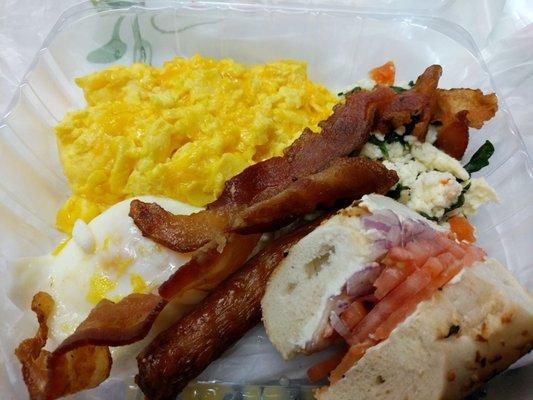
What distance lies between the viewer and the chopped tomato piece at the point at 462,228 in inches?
86.8

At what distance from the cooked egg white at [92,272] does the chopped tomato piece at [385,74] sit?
1598mm

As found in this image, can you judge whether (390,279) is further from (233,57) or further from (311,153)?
(233,57)

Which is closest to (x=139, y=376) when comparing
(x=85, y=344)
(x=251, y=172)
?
(x=85, y=344)

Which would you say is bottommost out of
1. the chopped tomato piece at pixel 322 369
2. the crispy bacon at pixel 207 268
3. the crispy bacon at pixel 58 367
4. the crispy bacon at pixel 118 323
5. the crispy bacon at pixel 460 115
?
the crispy bacon at pixel 58 367

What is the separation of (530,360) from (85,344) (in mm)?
1652

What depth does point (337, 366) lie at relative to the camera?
5.73 ft

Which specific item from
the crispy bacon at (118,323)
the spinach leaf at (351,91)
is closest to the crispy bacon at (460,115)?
the spinach leaf at (351,91)

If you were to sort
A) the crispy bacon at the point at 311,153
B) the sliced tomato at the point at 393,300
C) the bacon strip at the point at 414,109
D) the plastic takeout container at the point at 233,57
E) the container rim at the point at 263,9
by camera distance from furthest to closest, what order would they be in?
the container rim at the point at 263,9, the plastic takeout container at the point at 233,57, the bacon strip at the point at 414,109, the crispy bacon at the point at 311,153, the sliced tomato at the point at 393,300

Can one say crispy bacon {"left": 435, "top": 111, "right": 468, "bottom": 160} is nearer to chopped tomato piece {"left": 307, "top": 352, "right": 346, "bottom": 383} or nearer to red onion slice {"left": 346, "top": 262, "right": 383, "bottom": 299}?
red onion slice {"left": 346, "top": 262, "right": 383, "bottom": 299}

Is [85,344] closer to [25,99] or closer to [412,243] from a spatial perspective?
[412,243]

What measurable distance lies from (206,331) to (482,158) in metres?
1.56

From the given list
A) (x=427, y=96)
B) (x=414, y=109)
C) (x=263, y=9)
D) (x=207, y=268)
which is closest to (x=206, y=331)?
(x=207, y=268)

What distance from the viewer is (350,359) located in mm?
1646

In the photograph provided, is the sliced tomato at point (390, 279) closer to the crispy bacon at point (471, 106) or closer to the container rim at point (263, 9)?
the crispy bacon at point (471, 106)
